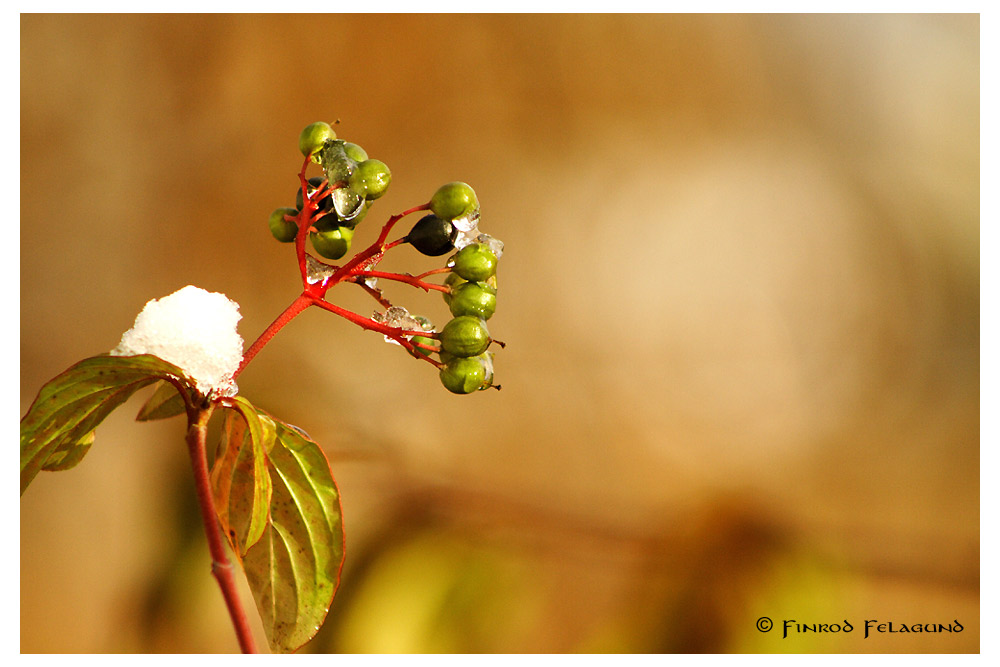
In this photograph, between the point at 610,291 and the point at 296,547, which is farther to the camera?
the point at 610,291

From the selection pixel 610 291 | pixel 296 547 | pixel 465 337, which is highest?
pixel 610 291

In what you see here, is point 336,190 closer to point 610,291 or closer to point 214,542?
point 214,542

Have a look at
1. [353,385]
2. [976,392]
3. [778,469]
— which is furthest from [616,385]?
[976,392]

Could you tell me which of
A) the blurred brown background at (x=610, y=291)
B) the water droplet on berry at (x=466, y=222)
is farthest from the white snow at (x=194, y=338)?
the blurred brown background at (x=610, y=291)

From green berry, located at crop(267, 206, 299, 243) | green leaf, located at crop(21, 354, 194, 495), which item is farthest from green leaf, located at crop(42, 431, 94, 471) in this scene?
green berry, located at crop(267, 206, 299, 243)

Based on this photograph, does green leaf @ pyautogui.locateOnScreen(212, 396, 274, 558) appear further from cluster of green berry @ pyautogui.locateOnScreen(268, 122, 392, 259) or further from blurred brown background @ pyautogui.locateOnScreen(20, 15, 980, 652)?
blurred brown background @ pyautogui.locateOnScreen(20, 15, 980, 652)

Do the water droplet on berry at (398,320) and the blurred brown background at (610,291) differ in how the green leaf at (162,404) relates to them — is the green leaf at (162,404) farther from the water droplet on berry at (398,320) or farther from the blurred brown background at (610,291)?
the blurred brown background at (610,291)

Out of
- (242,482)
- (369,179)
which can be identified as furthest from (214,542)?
(369,179)
